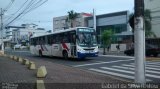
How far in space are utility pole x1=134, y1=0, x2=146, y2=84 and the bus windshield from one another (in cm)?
1570

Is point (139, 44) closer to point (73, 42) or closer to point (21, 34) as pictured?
point (73, 42)

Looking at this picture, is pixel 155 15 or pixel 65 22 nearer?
pixel 155 15

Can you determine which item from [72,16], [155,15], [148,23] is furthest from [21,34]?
[148,23]

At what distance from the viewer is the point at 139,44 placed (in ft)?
40.5

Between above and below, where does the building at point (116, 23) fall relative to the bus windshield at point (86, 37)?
above

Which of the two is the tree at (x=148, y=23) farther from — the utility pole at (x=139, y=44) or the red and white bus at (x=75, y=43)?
the utility pole at (x=139, y=44)

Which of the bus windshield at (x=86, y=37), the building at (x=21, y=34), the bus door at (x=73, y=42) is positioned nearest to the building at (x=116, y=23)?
the bus windshield at (x=86, y=37)

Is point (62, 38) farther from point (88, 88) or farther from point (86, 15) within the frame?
point (86, 15)

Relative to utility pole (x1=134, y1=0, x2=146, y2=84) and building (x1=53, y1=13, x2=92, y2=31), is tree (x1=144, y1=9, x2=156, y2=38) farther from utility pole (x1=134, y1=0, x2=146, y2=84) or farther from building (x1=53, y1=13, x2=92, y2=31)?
utility pole (x1=134, y1=0, x2=146, y2=84)

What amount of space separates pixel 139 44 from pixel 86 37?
16307mm

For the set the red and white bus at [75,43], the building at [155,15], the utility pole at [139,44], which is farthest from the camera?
the building at [155,15]

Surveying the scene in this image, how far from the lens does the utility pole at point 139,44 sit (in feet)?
40.0

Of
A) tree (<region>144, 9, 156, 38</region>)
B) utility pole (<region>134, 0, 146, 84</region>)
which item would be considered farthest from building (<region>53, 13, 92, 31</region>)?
utility pole (<region>134, 0, 146, 84</region>)

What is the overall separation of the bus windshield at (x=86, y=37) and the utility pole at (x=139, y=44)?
1570 cm
